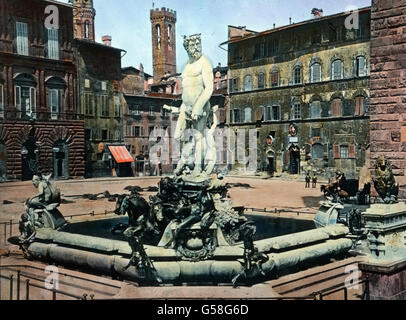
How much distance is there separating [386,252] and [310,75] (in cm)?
3031

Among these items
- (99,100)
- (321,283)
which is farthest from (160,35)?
(321,283)

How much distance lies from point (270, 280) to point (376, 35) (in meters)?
9.52

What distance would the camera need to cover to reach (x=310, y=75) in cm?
3728

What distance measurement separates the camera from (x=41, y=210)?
11.5 metres

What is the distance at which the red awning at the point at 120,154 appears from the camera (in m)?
39.3

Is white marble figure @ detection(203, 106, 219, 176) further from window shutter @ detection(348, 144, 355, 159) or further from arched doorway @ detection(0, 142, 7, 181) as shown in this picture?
window shutter @ detection(348, 144, 355, 159)

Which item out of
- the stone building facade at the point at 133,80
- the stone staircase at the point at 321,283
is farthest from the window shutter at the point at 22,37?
the stone staircase at the point at 321,283

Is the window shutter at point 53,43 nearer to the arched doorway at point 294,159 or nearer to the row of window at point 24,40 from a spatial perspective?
the row of window at point 24,40

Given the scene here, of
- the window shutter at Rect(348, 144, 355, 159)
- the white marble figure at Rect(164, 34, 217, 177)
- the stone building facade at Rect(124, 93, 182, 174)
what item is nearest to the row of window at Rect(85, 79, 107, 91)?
the stone building facade at Rect(124, 93, 182, 174)

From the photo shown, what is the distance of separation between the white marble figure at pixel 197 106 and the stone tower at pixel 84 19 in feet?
165

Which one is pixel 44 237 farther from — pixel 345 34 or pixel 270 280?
pixel 345 34

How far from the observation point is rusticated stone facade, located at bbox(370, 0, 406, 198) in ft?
48.2

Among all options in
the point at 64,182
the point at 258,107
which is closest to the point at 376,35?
the point at 64,182

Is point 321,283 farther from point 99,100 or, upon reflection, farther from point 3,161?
point 99,100
